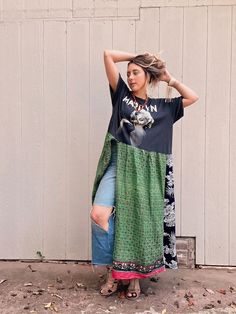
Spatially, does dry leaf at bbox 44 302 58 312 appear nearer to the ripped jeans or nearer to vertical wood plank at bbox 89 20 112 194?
the ripped jeans

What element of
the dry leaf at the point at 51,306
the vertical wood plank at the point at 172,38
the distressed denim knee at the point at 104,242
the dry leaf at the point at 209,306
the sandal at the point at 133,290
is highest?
the vertical wood plank at the point at 172,38

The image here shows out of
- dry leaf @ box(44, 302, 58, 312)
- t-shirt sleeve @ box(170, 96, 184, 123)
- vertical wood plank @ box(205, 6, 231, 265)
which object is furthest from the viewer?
vertical wood plank @ box(205, 6, 231, 265)

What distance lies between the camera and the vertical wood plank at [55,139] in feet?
10.6

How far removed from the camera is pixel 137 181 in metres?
2.60

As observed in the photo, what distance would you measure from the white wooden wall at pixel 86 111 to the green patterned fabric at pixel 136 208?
2.12 ft

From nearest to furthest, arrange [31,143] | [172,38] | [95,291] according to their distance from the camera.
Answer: [95,291] < [172,38] < [31,143]

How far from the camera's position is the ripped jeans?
263cm

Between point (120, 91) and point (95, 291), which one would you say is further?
point (95, 291)

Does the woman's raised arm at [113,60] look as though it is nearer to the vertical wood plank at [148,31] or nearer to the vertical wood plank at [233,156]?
the vertical wood plank at [148,31]

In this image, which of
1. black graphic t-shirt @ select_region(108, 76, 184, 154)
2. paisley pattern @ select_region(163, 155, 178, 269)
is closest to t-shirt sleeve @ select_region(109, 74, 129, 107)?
black graphic t-shirt @ select_region(108, 76, 184, 154)

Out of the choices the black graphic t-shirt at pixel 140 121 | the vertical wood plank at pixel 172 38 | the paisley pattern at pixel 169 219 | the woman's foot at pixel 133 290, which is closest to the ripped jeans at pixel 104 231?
the black graphic t-shirt at pixel 140 121

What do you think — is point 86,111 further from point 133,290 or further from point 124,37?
point 133,290

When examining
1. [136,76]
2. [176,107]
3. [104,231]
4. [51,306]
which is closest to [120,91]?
[136,76]

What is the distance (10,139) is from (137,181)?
49.5 inches
